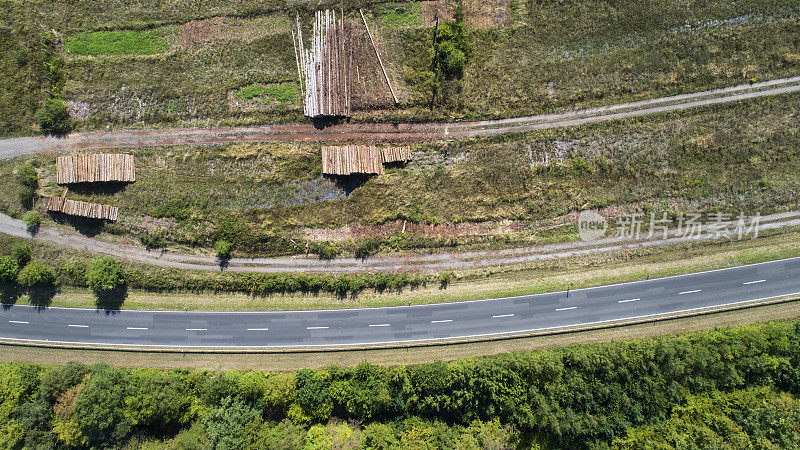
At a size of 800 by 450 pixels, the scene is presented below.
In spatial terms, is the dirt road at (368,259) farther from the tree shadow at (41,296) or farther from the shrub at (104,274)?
the tree shadow at (41,296)

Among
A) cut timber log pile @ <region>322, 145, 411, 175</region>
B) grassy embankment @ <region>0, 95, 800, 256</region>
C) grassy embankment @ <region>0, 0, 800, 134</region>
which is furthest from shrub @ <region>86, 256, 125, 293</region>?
cut timber log pile @ <region>322, 145, 411, 175</region>

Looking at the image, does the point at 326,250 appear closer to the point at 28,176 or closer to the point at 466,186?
the point at 466,186

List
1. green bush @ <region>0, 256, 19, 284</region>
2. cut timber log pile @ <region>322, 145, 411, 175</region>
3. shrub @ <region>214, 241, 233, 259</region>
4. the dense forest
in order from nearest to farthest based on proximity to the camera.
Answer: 1. the dense forest
2. green bush @ <region>0, 256, 19, 284</region>
3. shrub @ <region>214, 241, 233, 259</region>
4. cut timber log pile @ <region>322, 145, 411, 175</region>

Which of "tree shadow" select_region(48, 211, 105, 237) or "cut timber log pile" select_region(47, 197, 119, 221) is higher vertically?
"cut timber log pile" select_region(47, 197, 119, 221)

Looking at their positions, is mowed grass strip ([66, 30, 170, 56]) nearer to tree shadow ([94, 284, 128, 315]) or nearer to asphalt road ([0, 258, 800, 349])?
tree shadow ([94, 284, 128, 315])

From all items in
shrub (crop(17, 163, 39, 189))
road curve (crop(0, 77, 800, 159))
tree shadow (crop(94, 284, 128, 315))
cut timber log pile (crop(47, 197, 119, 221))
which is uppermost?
road curve (crop(0, 77, 800, 159))

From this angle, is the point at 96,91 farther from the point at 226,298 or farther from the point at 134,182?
the point at 226,298

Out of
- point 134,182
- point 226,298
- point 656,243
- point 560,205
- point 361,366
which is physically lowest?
point 361,366

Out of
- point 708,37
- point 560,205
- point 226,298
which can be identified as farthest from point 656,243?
point 226,298
